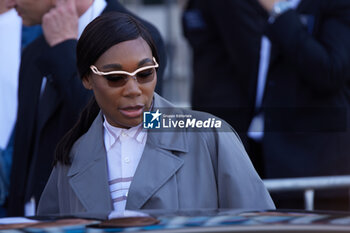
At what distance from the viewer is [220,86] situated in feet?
17.8

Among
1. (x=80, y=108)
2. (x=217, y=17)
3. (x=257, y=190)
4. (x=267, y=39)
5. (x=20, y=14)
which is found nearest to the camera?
(x=257, y=190)

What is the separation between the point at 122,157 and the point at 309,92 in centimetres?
205

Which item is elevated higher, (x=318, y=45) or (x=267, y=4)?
(x=267, y=4)

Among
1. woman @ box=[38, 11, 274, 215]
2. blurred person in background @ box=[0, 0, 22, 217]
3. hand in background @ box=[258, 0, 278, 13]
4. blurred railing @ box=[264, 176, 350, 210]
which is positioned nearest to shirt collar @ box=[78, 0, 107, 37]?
woman @ box=[38, 11, 274, 215]

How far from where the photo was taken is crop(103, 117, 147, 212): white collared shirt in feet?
8.57

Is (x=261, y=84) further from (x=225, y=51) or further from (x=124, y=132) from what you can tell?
(x=124, y=132)

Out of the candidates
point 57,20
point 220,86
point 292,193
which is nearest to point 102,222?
point 57,20

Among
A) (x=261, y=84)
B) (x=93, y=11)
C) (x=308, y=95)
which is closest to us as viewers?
(x=93, y=11)

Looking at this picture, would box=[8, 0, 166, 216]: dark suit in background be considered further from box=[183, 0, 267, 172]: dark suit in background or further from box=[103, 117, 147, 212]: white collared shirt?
box=[183, 0, 267, 172]: dark suit in background

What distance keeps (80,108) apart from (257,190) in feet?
2.95

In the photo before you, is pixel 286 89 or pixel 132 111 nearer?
pixel 132 111

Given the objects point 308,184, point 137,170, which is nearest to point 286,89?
point 308,184

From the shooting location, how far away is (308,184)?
426 cm

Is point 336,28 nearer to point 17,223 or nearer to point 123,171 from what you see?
point 123,171
